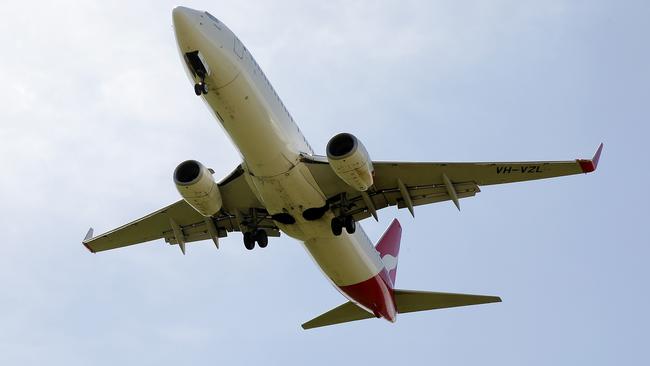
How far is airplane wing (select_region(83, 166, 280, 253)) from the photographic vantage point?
28609 mm

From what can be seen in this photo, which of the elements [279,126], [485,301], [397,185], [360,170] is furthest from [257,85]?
[485,301]

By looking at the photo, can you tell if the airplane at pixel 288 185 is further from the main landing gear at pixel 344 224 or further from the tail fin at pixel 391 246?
the tail fin at pixel 391 246

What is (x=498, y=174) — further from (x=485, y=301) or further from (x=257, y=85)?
(x=257, y=85)

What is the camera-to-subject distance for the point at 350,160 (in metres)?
23.2

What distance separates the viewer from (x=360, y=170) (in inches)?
924

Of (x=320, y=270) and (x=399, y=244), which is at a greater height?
(x=399, y=244)

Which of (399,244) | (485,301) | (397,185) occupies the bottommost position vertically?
(485,301)

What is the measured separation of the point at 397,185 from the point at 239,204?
16.3 ft

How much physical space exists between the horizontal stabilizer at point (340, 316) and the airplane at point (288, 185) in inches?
46.9

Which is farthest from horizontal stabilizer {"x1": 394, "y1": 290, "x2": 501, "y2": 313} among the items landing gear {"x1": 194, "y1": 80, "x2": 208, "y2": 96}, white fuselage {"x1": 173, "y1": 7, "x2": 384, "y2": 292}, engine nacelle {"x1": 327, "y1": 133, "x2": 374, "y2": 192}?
landing gear {"x1": 194, "y1": 80, "x2": 208, "y2": 96}

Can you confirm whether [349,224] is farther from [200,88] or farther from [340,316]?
[340,316]

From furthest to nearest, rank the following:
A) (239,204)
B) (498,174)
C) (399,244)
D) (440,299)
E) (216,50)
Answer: (399,244)
(440,299)
(239,204)
(498,174)
(216,50)

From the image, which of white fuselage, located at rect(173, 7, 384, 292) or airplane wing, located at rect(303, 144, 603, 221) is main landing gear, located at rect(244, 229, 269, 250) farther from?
airplane wing, located at rect(303, 144, 603, 221)

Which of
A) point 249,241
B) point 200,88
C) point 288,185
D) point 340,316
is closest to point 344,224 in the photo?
point 288,185
